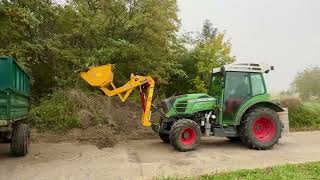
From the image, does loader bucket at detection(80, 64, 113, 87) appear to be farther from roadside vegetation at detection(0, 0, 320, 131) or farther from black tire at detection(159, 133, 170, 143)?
roadside vegetation at detection(0, 0, 320, 131)

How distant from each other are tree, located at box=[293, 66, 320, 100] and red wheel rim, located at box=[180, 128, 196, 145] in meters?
15.0

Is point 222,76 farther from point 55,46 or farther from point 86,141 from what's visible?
point 55,46

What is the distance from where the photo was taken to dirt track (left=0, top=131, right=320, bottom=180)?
941 cm

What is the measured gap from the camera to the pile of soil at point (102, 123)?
14.9 metres

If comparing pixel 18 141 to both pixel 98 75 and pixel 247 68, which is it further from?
pixel 247 68

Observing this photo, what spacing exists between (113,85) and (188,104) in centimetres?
211

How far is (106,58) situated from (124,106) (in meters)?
2.00

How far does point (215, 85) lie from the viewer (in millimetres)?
13641

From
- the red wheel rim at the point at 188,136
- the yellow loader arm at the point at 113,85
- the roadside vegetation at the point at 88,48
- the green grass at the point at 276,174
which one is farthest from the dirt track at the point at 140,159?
the roadside vegetation at the point at 88,48

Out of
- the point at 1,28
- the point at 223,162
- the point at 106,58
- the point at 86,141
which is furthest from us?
the point at 106,58

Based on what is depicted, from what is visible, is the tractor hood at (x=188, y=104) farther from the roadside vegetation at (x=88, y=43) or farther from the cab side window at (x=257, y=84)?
the roadside vegetation at (x=88, y=43)

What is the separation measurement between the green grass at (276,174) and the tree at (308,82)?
17.2m

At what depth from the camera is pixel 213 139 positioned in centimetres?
1483

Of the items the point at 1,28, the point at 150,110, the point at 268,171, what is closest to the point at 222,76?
the point at 150,110
